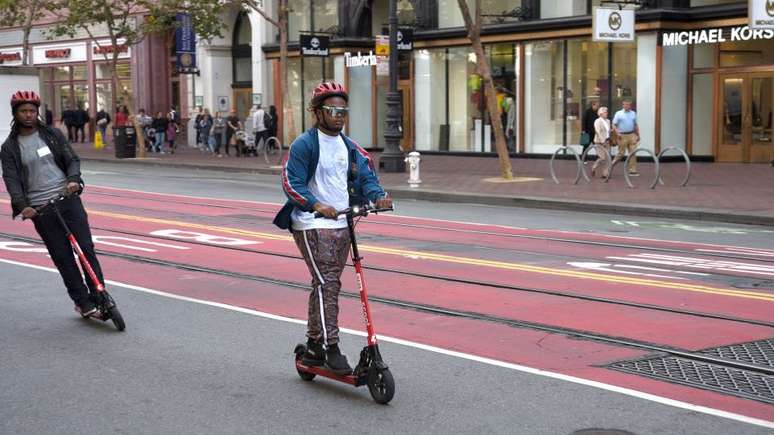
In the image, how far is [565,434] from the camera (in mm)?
5699

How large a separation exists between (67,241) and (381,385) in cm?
354

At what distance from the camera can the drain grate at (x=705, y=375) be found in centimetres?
654

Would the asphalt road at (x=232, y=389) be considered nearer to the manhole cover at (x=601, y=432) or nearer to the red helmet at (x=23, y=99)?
the manhole cover at (x=601, y=432)

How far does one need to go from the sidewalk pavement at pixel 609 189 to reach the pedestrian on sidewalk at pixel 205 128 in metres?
7.56

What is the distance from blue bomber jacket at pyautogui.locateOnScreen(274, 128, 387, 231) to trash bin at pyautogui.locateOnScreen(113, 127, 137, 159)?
31.0 meters

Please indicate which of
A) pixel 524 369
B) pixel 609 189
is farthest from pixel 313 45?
pixel 524 369

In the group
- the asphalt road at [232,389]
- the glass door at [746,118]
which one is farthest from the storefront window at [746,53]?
the asphalt road at [232,389]

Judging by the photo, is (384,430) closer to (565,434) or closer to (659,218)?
(565,434)

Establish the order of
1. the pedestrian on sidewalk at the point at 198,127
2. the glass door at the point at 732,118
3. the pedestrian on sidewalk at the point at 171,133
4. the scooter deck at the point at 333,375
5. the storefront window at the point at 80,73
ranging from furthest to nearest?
1. the storefront window at the point at 80,73
2. the pedestrian on sidewalk at the point at 198,127
3. the pedestrian on sidewalk at the point at 171,133
4. the glass door at the point at 732,118
5. the scooter deck at the point at 333,375

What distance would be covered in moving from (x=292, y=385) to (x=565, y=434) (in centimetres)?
190

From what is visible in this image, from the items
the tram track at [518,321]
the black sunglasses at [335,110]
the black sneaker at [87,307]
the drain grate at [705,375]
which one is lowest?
the drain grate at [705,375]

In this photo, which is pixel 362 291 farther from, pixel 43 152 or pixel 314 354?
pixel 43 152

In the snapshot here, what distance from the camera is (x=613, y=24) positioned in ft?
85.6

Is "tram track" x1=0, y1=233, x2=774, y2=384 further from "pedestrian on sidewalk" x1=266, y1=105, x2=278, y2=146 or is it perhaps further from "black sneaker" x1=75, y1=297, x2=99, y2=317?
"pedestrian on sidewalk" x1=266, y1=105, x2=278, y2=146
